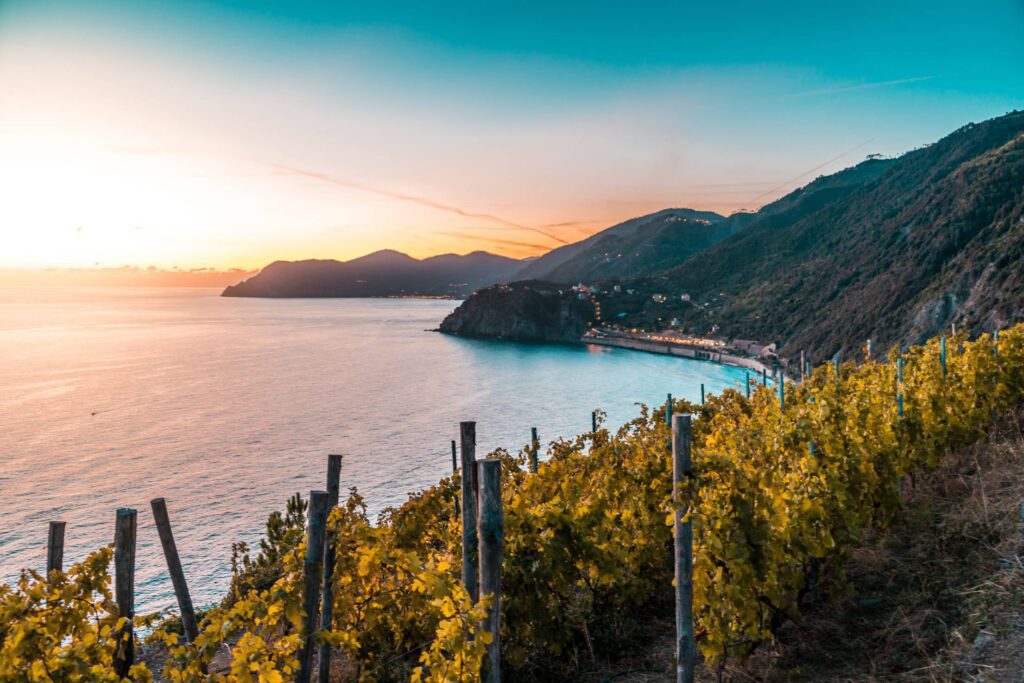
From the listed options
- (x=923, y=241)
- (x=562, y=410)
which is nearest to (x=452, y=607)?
(x=562, y=410)

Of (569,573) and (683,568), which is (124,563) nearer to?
(569,573)

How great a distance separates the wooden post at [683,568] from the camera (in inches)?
200

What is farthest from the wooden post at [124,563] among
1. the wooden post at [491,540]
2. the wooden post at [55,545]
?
the wooden post at [491,540]

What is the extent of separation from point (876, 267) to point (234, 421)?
87640 mm

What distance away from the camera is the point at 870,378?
14406 millimetres

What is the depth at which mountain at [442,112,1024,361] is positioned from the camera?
58.0 metres

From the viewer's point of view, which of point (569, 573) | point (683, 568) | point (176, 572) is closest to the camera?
point (683, 568)

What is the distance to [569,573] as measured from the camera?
6.57m

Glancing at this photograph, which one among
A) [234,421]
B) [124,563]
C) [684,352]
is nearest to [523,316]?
[684,352]

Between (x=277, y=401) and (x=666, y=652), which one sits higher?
(x=666, y=652)

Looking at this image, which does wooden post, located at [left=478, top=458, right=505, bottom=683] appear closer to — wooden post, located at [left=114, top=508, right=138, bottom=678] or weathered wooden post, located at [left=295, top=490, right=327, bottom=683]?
weathered wooden post, located at [left=295, top=490, right=327, bottom=683]

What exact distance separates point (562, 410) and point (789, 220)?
5288 inches

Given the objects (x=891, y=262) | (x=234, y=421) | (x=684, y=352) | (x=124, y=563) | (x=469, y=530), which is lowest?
(x=234, y=421)

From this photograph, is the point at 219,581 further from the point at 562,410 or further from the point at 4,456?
the point at 562,410
